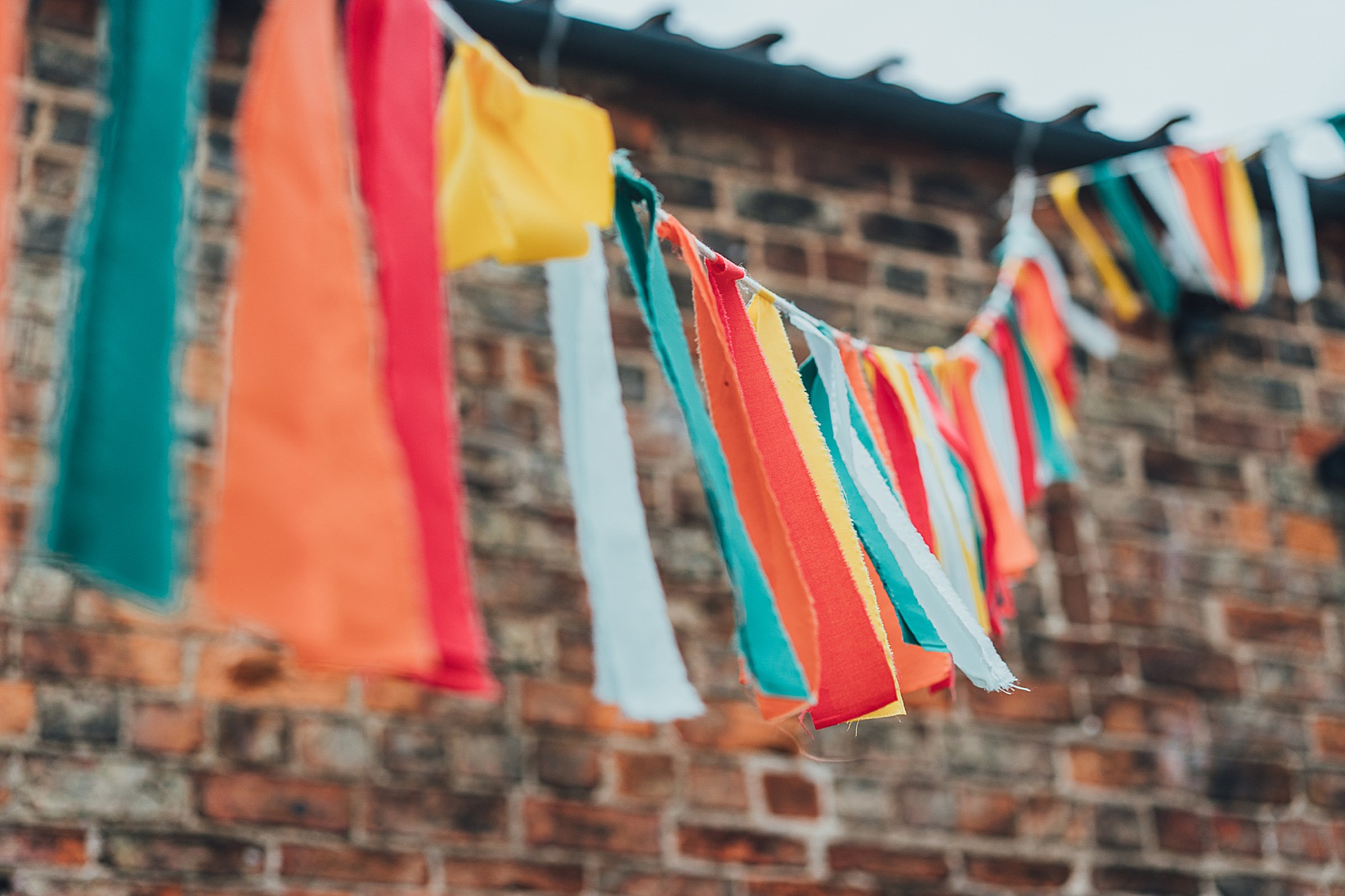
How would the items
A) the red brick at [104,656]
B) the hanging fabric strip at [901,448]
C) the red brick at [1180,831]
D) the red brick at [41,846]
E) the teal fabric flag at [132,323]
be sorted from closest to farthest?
the teal fabric flag at [132,323] → the hanging fabric strip at [901,448] → the red brick at [41,846] → the red brick at [104,656] → the red brick at [1180,831]

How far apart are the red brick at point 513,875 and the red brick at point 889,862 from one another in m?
0.44

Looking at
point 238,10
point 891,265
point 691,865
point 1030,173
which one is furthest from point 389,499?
point 1030,173

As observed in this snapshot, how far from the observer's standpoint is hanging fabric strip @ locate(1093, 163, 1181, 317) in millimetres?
2793

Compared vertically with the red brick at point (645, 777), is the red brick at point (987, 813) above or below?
below

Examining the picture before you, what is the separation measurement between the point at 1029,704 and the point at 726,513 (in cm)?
144

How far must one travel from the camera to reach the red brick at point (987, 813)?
2.34 metres

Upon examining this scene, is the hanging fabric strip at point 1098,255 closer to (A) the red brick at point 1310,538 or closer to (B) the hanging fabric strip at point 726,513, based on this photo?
(A) the red brick at point 1310,538

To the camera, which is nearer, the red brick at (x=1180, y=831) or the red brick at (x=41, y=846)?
the red brick at (x=41, y=846)

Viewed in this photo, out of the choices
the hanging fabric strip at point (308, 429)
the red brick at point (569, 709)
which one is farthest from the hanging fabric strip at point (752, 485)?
the red brick at point (569, 709)

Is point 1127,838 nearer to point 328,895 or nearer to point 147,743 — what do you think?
point 328,895

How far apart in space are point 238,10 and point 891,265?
4.33 feet

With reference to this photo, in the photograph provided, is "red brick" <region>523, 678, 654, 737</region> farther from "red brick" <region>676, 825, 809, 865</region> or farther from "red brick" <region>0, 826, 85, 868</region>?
"red brick" <region>0, 826, 85, 868</region>

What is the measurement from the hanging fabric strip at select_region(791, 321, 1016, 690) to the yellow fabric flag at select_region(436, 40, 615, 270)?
37 centimetres

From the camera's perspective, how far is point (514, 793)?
2092 mm
